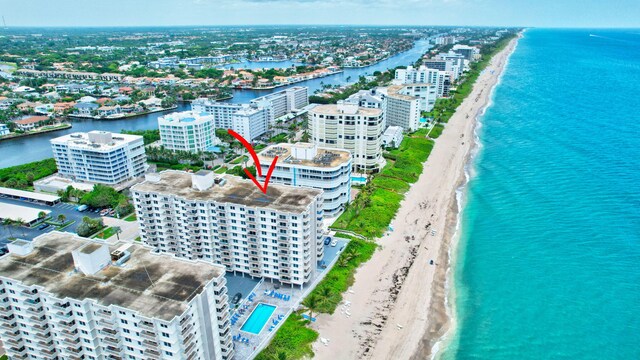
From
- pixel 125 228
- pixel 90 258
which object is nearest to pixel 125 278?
pixel 90 258

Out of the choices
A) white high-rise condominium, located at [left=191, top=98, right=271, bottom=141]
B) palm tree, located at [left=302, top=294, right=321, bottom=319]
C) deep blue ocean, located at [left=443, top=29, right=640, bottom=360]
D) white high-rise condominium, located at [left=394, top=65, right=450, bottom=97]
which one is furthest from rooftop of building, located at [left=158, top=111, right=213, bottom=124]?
white high-rise condominium, located at [left=394, top=65, right=450, bottom=97]

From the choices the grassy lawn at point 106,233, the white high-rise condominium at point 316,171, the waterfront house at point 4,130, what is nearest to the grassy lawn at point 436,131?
the white high-rise condominium at point 316,171

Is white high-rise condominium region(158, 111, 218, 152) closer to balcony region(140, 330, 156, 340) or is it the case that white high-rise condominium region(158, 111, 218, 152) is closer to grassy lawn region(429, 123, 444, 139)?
grassy lawn region(429, 123, 444, 139)

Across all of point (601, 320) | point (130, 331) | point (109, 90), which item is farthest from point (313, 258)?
point (109, 90)

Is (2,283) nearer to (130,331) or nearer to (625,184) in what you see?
(130,331)

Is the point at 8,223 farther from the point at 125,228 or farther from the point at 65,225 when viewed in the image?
the point at 125,228

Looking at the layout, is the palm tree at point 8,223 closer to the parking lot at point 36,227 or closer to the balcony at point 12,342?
the parking lot at point 36,227

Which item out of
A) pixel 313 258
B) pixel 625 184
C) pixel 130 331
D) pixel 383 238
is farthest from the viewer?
pixel 625 184
